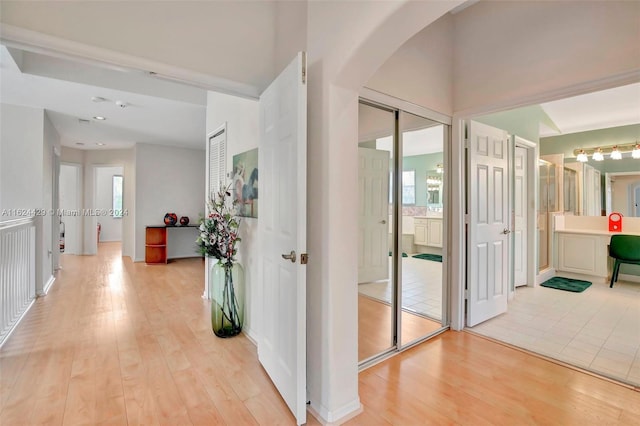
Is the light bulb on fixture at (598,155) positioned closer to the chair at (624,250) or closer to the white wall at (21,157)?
the chair at (624,250)

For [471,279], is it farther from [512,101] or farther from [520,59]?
[520,59]

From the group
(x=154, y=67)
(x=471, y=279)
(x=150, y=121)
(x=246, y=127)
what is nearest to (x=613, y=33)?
(x=471, y=279)

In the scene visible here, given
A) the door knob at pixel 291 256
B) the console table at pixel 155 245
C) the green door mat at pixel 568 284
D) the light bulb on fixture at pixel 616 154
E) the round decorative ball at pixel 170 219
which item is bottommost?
the green door mat at pixel 568 284

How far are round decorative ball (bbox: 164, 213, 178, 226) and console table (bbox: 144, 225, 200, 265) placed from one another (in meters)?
0.25

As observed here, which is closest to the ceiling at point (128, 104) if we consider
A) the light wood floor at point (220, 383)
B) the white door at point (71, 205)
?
the white door at point (71, 205)

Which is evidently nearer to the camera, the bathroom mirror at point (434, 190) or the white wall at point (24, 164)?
the white wall at point (24, 164)

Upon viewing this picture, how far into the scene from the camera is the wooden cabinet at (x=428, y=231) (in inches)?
257

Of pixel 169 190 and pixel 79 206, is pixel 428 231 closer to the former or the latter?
pixel 169 190

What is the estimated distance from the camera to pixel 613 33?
2082 millimetres

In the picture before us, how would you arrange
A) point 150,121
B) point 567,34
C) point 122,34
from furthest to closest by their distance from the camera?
point 150,121
point 567,34
point 122,34

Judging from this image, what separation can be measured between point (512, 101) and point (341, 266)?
2.22m

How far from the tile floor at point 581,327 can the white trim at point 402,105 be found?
2.16m

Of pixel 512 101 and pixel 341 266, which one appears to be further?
pixel 512 101

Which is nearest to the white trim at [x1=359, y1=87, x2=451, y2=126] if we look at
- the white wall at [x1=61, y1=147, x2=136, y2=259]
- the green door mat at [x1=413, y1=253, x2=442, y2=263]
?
the green door mat at [x1=413, y1=253, x2=442, y2=263]
